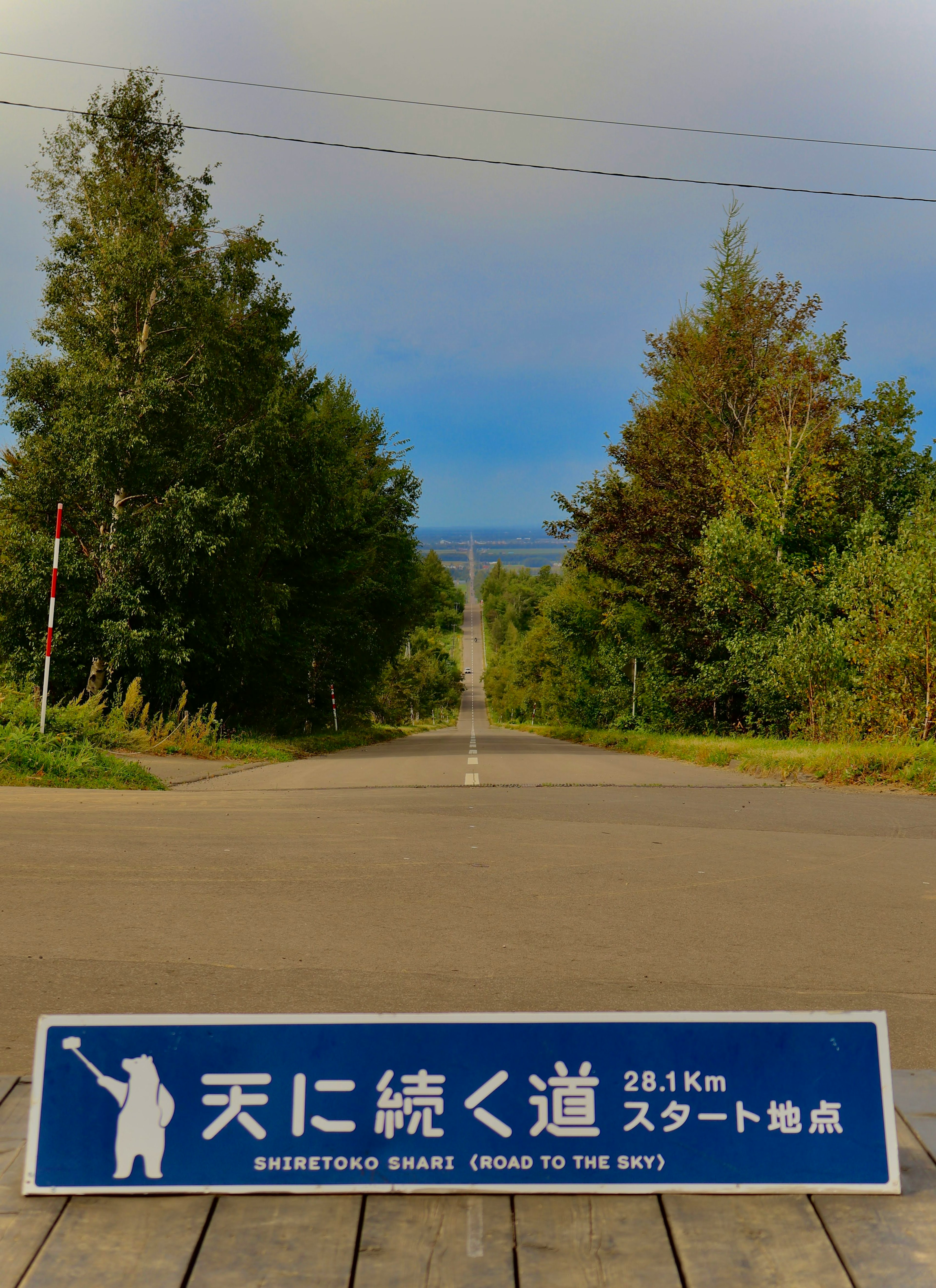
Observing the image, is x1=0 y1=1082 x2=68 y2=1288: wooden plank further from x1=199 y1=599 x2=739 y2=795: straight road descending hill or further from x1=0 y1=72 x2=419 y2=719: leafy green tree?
x1=0 y1=72 x2=419 y2=719: leafy green tree

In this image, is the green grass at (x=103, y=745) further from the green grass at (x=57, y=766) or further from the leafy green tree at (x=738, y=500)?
the leafy green tree at (x=738, y=500)

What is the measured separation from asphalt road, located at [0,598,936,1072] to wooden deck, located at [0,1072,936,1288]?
1247 mm

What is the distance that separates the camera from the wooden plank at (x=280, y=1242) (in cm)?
225

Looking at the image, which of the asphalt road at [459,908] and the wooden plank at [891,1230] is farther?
the asphalt road at [459,908]

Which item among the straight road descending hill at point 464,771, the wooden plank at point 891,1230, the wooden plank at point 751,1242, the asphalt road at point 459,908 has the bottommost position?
the straight road descending hill at point 464,771

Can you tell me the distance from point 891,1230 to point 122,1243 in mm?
1804

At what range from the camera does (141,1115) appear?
8.54 feet

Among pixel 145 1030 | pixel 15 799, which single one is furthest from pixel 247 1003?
pixel 15 799

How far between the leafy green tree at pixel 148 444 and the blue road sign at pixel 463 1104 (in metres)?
19.7

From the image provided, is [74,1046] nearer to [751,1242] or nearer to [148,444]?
[751,1242]

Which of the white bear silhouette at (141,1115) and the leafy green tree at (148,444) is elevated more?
the leafy green tree at (148,444)

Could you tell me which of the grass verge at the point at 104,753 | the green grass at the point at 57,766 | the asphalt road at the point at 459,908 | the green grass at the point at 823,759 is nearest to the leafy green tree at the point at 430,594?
the grass verge at the point at 104,753

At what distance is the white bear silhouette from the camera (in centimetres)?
258

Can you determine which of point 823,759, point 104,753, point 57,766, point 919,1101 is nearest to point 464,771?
point 823,759
